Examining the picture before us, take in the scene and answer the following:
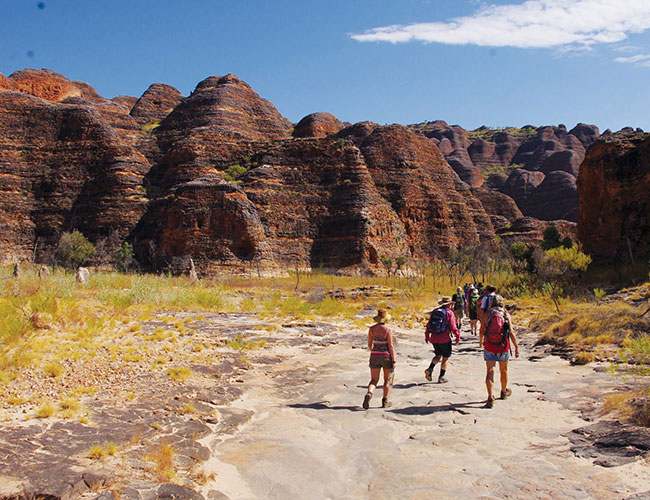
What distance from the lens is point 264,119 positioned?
68875mm

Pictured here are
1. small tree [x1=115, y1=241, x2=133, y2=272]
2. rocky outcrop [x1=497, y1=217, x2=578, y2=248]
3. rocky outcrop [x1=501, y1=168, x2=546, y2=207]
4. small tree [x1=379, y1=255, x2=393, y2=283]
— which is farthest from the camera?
rocky outcrop [x1=501, y1=168, x2=546, y2=207]

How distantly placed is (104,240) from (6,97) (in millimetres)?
23955

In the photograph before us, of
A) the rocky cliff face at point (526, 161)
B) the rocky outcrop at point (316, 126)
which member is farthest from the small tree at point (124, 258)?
the rocky cliff face at point (526, 161)

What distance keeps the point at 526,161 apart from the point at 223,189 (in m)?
114

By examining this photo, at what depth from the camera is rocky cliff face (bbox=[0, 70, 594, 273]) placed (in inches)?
1769

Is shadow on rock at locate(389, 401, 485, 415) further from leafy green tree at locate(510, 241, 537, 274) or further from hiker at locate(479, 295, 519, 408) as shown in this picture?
leafy green tree at locate(510, 241, 537, 274)

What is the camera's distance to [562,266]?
87.5 ft

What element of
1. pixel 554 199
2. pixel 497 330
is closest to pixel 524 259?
pixel 497 330

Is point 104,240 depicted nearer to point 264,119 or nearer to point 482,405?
point 264,119

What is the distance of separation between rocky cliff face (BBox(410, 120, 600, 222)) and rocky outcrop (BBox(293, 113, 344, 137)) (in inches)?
1929

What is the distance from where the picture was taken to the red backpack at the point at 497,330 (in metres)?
8.72

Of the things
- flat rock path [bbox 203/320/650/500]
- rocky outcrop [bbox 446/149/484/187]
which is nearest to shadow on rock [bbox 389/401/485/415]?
flat rock path [bbox 203/320/650/500]

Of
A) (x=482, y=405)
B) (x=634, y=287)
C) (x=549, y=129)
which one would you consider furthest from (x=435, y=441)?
(x=549, y=129)

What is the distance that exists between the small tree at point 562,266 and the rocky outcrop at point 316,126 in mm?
55774
